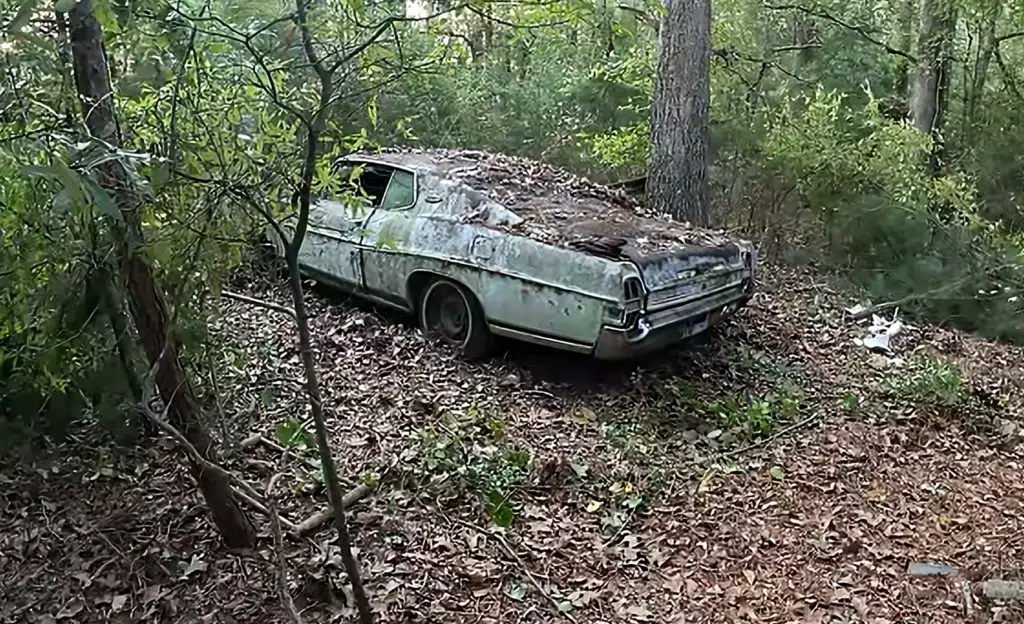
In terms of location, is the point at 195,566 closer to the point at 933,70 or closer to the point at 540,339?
the point at 540,339

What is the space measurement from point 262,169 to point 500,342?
3.54 metres

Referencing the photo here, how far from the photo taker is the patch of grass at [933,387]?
607 cm

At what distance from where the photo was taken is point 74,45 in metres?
3.20

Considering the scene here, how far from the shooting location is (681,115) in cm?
839

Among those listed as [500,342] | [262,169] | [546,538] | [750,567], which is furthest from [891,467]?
[262,169]

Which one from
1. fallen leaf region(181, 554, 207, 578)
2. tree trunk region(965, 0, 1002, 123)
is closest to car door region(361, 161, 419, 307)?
fallen leaf region(181, 554, 207, 578)

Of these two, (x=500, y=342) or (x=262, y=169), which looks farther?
(x=500, y=342)

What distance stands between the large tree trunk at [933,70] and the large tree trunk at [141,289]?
905cm

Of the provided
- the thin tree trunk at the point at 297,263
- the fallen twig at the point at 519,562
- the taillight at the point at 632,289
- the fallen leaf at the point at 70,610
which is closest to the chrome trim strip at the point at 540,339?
the taillight at the point at 632,289

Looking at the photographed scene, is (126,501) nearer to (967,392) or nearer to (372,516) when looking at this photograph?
(372,516)

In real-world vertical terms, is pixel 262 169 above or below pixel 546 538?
above

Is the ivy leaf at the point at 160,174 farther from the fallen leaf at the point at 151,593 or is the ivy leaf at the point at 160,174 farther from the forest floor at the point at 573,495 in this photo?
the fallen leaf at the point at 151,593

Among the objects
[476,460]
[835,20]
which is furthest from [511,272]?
[835,20]

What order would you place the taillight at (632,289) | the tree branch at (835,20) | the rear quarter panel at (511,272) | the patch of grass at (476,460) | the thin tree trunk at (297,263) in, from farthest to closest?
the tree branch at (835,20) → the rear quarter panel at (511,272) → the taillight at (632,289) → the patch of grass at (476,460) → the thin tree trunk at (297,263)
